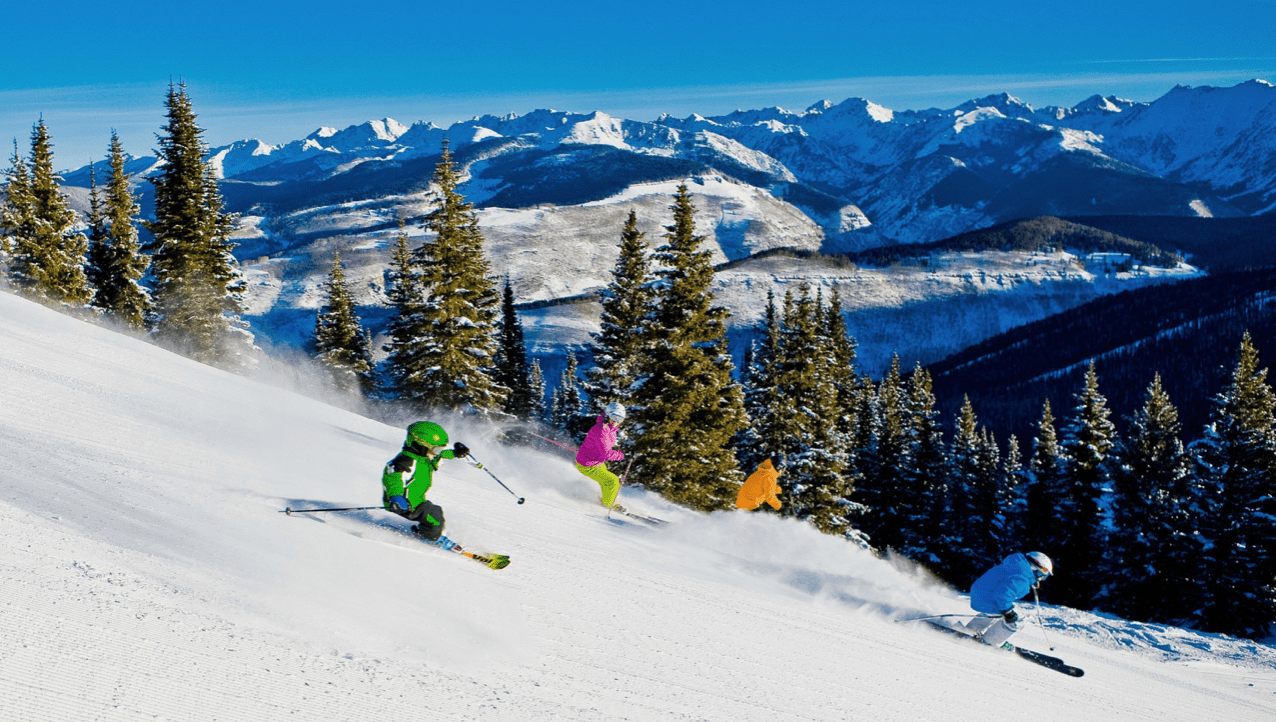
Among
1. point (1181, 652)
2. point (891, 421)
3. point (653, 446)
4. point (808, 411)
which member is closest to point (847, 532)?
point (808, 411)

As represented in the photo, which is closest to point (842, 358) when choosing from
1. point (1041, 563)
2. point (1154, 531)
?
point (1154, 531)

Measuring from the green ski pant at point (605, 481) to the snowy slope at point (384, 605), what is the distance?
1.45 ft

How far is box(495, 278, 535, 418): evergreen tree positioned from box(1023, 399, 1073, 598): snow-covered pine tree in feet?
86.9

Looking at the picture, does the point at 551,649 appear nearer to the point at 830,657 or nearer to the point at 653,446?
the point at 830,657

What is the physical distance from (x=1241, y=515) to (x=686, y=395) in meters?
23.8

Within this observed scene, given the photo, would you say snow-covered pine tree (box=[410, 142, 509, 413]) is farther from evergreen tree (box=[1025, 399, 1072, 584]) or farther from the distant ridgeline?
the distant ridgeline

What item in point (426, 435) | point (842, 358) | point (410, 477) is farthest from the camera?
point (842, 358)

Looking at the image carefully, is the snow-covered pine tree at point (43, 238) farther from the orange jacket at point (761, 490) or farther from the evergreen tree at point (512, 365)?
the orange jacket at point (761, 490)

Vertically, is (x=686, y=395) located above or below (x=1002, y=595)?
above

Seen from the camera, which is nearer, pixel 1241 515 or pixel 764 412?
pixel 1241 515

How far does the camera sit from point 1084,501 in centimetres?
3716

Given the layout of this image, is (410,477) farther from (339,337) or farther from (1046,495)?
(1046,495)

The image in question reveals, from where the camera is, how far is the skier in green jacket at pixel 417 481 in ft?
26.8

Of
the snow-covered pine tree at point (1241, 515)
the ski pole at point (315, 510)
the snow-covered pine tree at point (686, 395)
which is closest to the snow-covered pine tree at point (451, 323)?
the snow-covered pine tree at point (686, 395)
